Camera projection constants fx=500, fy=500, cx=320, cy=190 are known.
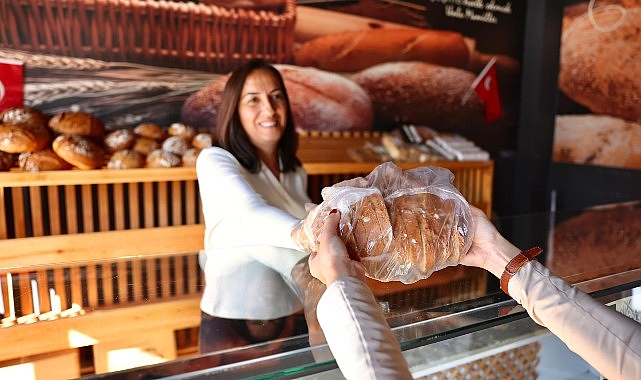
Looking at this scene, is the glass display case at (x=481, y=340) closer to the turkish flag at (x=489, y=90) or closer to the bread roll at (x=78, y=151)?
the bread roll at (x=78, y=151)

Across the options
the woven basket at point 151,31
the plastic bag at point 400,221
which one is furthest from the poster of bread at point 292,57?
the plastic bag at point 400,221

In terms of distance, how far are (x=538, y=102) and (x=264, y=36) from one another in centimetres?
195

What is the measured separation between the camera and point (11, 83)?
205 centimetres

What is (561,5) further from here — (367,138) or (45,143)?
(45,143)

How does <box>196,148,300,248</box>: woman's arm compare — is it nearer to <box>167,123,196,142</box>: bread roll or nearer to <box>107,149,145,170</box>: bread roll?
<box>107,149,145,170</box>: bread roll

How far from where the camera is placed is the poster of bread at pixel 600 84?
2.89 metres

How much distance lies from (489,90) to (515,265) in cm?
290

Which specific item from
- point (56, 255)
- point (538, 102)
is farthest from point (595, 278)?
point (538, 102)

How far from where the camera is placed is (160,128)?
224 cm

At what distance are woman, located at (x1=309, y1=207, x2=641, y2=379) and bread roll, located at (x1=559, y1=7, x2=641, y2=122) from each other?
2742mm

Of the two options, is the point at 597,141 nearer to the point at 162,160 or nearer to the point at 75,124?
the point at 162,160

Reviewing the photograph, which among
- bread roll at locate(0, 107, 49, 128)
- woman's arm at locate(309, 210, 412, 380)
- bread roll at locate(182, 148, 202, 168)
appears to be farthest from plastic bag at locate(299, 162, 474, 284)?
bread roll at locate(0, 107, 49, 128)

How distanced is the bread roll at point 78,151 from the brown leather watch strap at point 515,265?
1645 millimetres

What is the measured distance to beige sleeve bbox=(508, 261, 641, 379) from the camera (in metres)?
0.53
